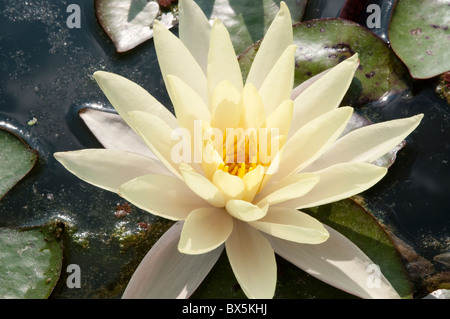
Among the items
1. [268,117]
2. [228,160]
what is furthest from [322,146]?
[228,160]

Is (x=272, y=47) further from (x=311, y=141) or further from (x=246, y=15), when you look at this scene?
(x=246, y=15)

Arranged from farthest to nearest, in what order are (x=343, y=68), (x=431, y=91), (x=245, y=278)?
(x=431, y=91), (x=343, y=68), (x=245, y=278)

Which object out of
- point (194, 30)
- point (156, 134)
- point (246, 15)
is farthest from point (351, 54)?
point (156, 134)

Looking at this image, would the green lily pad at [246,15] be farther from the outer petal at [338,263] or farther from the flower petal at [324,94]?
the outer petal at [338,263]

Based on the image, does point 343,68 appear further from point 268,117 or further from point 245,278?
point 245,278

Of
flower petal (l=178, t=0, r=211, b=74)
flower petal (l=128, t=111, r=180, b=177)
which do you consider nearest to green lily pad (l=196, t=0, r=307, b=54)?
flower petal (l=178, t=0, r=211, b=74)

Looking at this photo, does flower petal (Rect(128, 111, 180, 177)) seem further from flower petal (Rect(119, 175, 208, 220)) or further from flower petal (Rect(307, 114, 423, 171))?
flower petal (Rect(307, 114, 423, 171))

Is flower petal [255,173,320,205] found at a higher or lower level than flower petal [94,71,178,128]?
lower
